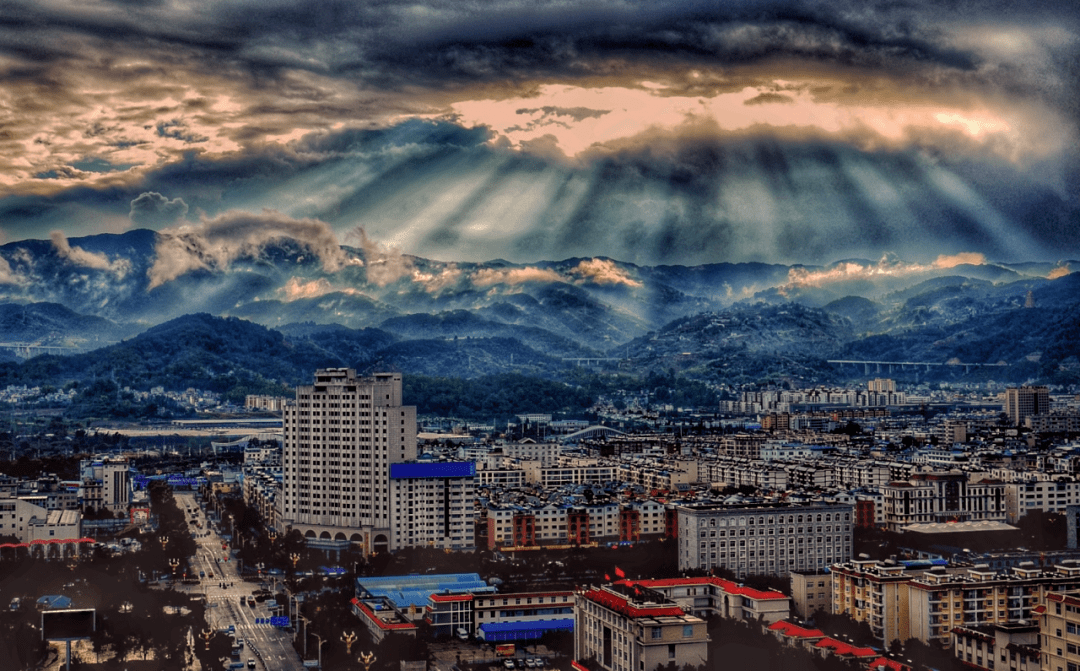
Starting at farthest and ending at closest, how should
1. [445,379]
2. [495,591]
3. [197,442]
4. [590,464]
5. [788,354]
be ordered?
[788,354] → [445,379] → [197,442] → [590,464] → [495,591]

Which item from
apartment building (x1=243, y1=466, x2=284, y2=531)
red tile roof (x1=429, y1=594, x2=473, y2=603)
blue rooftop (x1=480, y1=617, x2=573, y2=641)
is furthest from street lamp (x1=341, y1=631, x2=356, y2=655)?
apartment building (x1=243, y1=466, x2=284, y2=531)

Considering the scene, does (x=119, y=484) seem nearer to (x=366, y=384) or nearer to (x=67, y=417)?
(x=366, y=384)

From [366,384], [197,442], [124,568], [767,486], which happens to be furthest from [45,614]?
[197,442]

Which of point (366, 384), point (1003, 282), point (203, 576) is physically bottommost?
point (203, 576)

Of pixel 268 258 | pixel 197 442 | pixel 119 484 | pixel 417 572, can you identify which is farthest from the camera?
pixel 268 258

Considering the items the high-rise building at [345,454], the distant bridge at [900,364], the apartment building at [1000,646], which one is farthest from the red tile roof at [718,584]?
the distant bridge at [900,364]

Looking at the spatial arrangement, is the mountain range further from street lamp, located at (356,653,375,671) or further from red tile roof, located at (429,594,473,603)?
street lamp, located at (356,653,375,671)

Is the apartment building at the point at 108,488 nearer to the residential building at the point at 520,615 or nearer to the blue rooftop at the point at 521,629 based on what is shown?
the residential building at the point at 520,615
